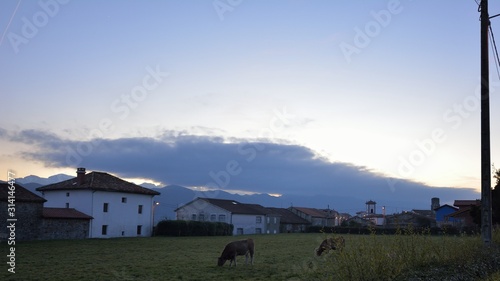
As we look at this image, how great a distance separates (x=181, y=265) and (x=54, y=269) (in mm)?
5525

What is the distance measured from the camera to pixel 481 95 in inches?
714

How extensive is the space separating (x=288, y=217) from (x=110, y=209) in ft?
199

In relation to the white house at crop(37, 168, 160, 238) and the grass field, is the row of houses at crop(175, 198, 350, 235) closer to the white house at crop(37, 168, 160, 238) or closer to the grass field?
the white house at crop(37, 168, 160, 238)

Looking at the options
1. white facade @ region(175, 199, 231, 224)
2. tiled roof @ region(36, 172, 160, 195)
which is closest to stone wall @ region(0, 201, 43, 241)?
tiled roof @ region(36, 172, 160, 195)

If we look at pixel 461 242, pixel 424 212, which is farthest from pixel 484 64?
pixel 424 212

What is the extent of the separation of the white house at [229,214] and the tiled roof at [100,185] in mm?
25207

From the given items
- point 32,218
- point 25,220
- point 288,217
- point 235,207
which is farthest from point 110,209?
point 288,217

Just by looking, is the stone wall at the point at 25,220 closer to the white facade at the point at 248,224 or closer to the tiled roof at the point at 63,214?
the tiled roof at the point at 63,214

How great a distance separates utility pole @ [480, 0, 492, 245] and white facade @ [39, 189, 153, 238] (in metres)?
45.0

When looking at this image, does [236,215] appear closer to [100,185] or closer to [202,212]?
[202,212]

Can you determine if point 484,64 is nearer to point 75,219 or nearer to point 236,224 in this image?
point 75,219

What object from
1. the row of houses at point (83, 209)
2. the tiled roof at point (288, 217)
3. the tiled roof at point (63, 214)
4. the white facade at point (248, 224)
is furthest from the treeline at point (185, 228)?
the tiled roof at point (288, 217)

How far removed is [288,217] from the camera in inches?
4405

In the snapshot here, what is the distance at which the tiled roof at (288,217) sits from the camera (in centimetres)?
10754
